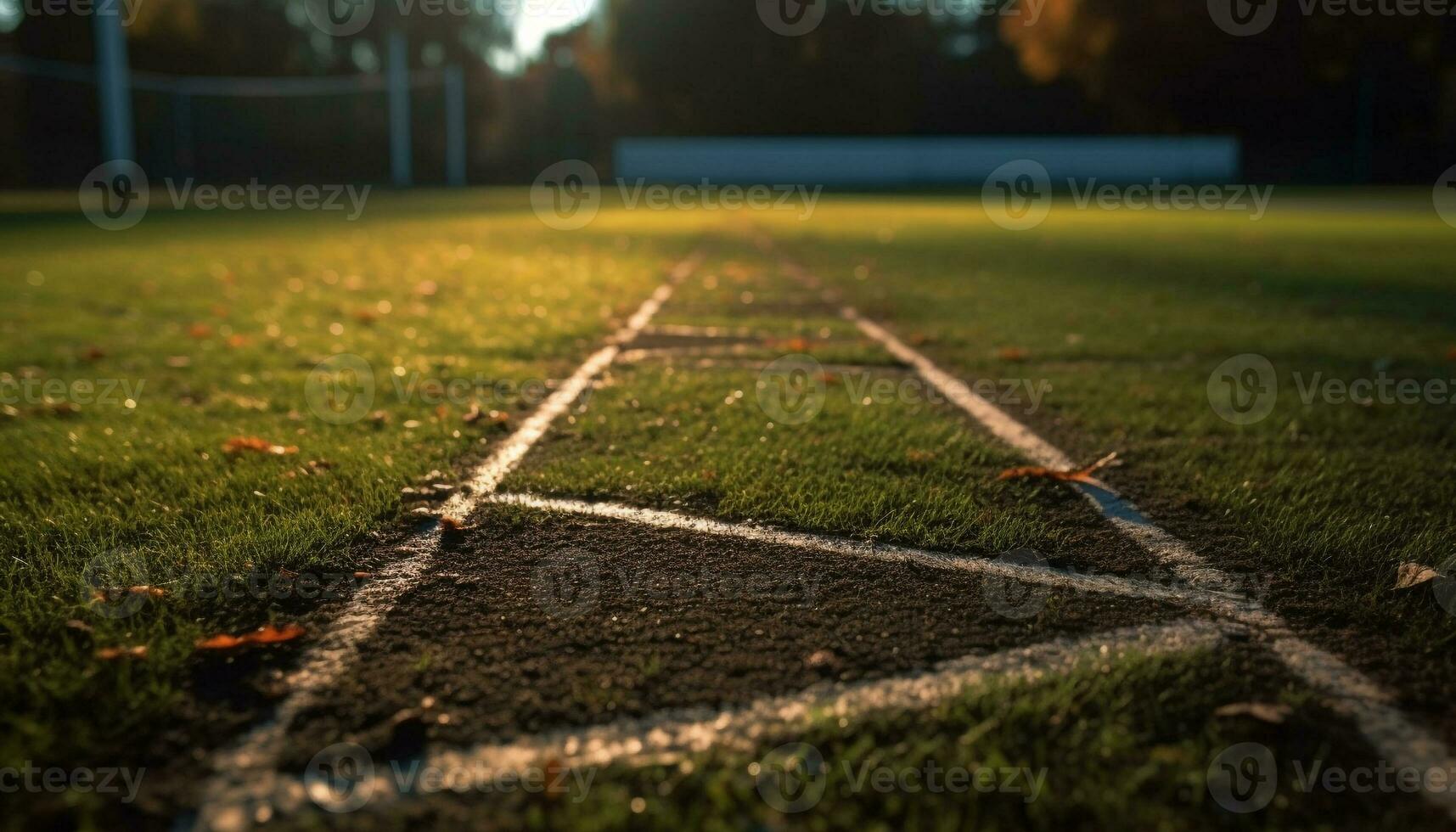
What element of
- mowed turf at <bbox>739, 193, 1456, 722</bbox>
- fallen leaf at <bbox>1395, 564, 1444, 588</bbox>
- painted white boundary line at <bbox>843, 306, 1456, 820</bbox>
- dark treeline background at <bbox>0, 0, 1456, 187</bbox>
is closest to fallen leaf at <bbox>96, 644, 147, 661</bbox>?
painted white boundary line at <bbox>843, 306, 1456, 820</bbox>

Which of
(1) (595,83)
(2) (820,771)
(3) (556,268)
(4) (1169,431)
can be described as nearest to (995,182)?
(1) (595,83)

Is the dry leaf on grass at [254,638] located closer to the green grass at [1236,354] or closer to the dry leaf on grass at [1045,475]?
the dry leaf on grass at [1045,475]

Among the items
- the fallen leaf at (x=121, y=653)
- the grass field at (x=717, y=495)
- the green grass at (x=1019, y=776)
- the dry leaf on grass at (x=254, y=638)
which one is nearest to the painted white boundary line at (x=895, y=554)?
the grass field at (x=717, y=495)

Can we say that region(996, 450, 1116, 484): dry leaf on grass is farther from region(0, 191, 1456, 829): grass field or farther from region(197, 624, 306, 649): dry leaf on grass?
region(197, 624, 306, 649): dry leaf on grass

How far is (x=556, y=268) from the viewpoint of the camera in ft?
33.7

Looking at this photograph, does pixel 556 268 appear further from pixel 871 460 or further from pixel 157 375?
pixel 871 460

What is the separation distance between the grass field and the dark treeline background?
2996 cm

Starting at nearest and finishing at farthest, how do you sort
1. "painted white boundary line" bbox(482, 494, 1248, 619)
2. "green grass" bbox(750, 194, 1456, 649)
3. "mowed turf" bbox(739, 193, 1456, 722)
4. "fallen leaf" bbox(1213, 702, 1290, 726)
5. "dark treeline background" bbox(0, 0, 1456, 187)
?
"fallen leaf" bbox(1213, 702, 1290, 726) < "painted white boundary line" bbox(482, 494, 1248, 619) < "mowed turf" bbox(739, 193, 1456, 722) < "green grass" bbox(750, 194, 1456, 649) < "dark treeline background" bbox(0, 0, 1456, 187)

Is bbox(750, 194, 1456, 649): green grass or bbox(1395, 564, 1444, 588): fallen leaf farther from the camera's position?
bbox(750, 194, 1456, 649): green grass

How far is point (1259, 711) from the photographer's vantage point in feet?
6.07

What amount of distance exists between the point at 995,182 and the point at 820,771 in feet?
154

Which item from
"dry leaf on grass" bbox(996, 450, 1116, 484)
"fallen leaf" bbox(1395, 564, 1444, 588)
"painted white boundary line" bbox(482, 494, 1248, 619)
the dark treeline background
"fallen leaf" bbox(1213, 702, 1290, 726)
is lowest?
"fallen leaf" bbox(1213, 702, 1290, 726)

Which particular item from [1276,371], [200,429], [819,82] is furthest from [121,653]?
[819,82]

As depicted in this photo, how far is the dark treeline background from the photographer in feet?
115
